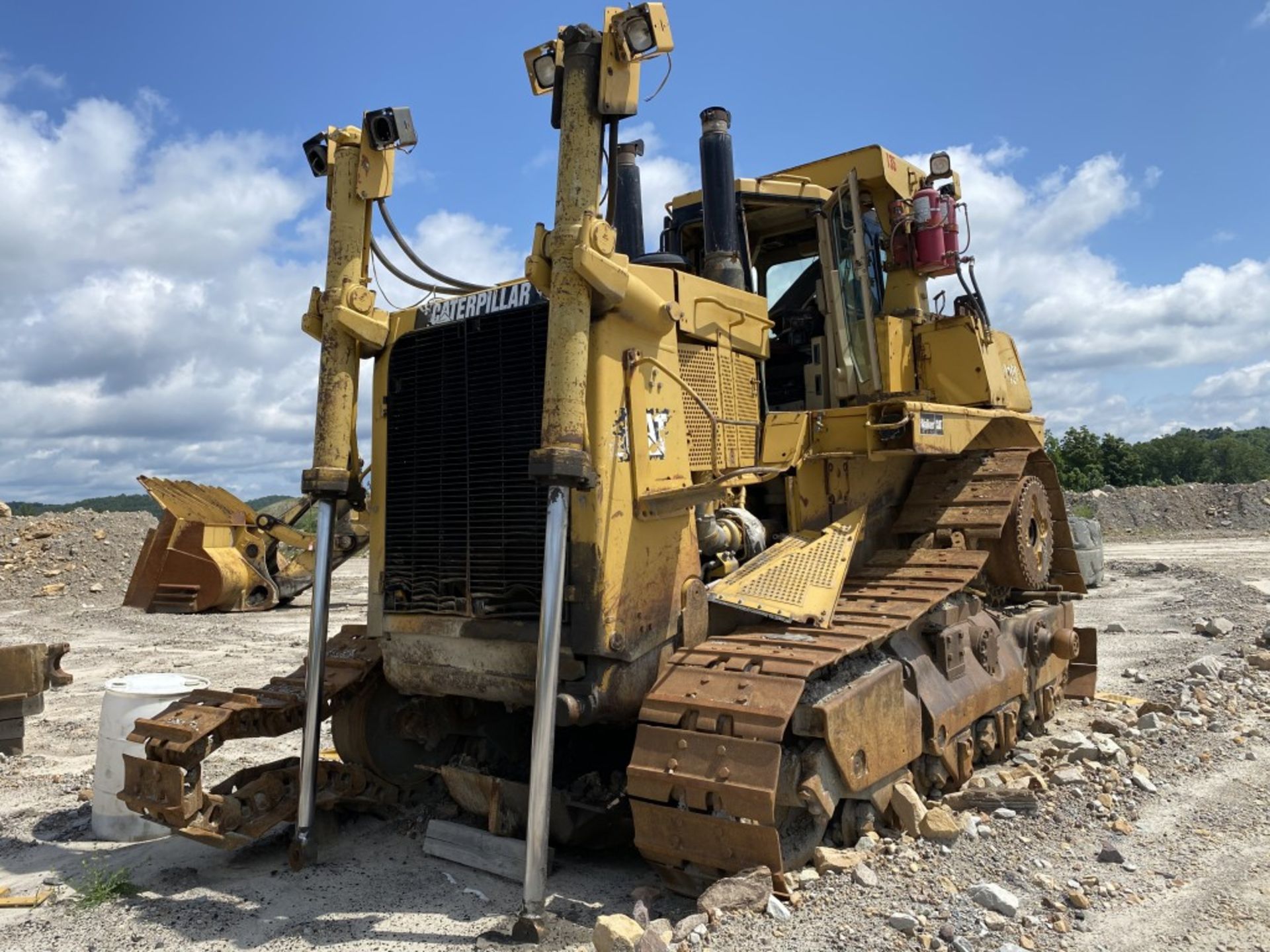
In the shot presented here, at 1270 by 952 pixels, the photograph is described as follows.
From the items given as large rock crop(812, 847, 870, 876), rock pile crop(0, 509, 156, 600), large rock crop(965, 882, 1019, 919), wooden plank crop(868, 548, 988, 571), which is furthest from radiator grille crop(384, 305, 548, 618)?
rock pile crop(0, 509, 156, 600)

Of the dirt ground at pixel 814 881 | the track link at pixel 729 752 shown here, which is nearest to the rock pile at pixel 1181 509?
the dirt ground at pixel 814 881

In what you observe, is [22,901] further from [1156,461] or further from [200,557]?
[1156,461]

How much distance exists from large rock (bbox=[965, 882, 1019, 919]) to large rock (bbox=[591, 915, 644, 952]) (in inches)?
51.9

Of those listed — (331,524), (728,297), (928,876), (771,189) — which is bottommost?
(928,876)

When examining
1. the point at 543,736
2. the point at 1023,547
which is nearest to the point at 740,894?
the point at 543,736

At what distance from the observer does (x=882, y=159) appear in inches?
270

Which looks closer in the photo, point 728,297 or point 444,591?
point 444,591

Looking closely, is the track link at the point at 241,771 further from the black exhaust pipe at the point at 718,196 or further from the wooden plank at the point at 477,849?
the black exhaust pipe at the point at 718,196

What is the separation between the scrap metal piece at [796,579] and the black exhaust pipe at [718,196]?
1483 millimetres

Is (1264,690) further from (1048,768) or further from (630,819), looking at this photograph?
(630,819)

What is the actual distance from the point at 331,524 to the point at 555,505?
157cm

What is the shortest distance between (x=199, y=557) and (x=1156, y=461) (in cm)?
4755

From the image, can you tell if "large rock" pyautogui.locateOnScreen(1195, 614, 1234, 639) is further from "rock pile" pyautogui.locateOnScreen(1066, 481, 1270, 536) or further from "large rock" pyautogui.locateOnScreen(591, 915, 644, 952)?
"rock pile" pyautogui.locateOnScreen(1066, 481, 1270, 536)

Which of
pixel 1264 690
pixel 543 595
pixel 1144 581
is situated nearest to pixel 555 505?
pixel 543 595
